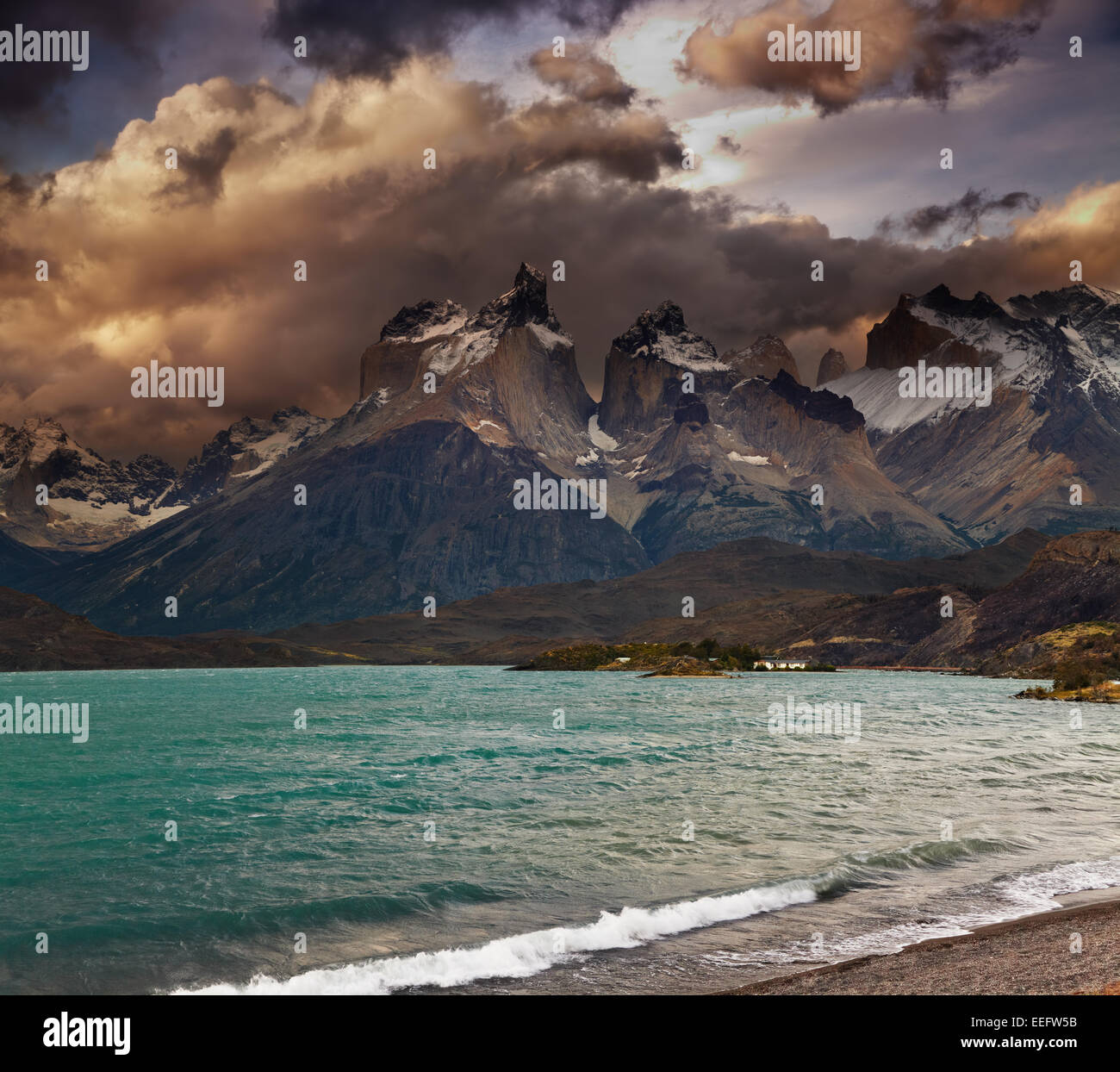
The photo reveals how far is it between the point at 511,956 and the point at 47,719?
13585 cm

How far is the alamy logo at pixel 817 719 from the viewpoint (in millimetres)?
96875

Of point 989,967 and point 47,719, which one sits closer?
point 989,967

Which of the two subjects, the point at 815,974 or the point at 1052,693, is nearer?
the point at 815,974

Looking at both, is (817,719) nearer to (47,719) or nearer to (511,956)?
(511,956)

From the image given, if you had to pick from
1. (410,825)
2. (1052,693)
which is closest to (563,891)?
(410,825)

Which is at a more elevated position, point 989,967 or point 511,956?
point 989,967

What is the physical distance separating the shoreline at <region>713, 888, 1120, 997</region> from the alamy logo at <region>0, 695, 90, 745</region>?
300ft

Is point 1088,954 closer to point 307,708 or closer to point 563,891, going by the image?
point 563,891

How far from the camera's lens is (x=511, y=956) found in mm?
25516
